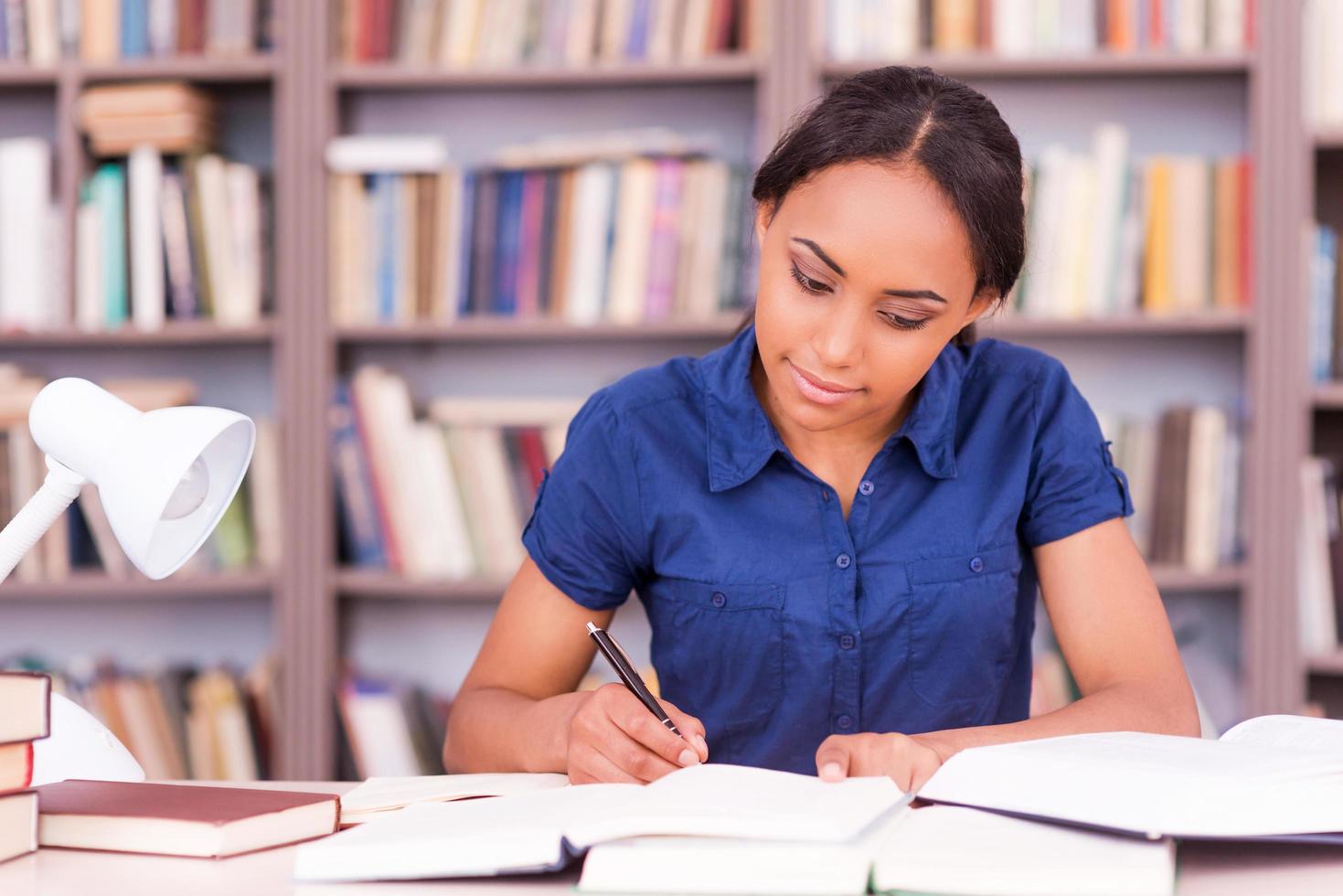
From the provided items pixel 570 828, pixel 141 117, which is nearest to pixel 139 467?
pixel 570 828

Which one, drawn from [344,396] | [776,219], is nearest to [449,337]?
[344,396]

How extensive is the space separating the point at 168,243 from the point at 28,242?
0.85 ft

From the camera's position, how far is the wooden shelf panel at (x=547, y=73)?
2.40m

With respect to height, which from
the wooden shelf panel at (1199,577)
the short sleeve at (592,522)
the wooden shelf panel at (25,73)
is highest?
the wooden shelf panel at (25,73)

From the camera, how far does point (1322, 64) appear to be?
91.4 inches

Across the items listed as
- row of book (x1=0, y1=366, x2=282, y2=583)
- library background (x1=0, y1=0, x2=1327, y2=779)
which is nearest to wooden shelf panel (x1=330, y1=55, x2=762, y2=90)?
library background (x1=0, y1=0, x2=1327, y2=779)

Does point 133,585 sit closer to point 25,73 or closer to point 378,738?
point 378,738

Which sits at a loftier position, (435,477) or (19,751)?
(19,751)

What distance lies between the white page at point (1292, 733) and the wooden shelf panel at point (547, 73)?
1595 mm

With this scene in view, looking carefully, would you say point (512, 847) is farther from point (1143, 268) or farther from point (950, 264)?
point (1143, 268)

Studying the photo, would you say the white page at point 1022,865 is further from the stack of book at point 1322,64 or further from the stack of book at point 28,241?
the stack of book at point 28,241

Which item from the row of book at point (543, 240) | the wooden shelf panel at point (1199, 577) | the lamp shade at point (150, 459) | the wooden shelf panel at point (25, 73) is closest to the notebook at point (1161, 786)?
the lamp shade at point (150, 459)

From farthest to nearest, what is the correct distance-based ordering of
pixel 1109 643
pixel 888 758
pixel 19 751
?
pixel 1109 643 → pixel 888 758 → pixel 19 751

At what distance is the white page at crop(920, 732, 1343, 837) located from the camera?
30.7 inches
